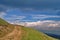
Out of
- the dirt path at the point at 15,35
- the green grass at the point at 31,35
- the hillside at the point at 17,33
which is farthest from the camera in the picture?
the green grass at the point at 31,35

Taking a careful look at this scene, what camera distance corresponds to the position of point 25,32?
244 feet

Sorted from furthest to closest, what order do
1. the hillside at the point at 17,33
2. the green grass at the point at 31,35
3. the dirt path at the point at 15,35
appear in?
the green grass at the point at 31,35 → the dirt path at the point at 15,35 → the hillside at the point at 17,33

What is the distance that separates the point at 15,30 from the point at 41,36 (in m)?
Answer: 14.4

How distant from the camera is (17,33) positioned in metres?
71.5

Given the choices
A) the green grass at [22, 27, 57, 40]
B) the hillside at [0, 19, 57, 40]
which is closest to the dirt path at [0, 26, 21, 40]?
the hillside at [0, 19, 57, 40]

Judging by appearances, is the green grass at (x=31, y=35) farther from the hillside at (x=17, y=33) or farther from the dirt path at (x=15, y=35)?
the dirt path at (x=15, y=35)

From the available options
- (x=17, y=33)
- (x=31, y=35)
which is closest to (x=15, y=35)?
(x=17, y=33)

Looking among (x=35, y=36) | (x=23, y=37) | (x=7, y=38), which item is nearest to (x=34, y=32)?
(x=35, y=36)

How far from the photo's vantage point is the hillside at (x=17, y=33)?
68.2m

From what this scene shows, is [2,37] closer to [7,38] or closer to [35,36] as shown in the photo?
[7,38]

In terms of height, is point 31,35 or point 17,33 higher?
point 17,33

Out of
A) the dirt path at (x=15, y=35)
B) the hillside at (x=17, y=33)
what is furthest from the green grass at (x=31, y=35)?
the dirt path at (x=15, y=35)

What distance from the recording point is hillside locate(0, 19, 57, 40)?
6825cm

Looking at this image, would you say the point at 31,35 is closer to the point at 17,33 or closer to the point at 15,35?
the point at 17,33
